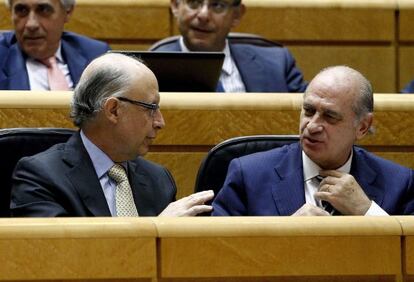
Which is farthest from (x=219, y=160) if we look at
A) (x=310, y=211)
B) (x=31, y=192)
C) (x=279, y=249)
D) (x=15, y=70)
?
(x=15, y=70)

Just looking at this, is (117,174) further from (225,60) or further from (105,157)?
(225,60)

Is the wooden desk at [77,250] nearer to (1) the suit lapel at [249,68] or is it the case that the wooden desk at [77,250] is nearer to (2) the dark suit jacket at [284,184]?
(2) the dark suit jacket at [284,184]

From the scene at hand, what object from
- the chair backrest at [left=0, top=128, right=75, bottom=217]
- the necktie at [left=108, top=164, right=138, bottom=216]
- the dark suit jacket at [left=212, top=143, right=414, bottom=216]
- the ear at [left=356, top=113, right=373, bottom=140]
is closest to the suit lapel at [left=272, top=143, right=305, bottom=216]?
the dark suit jacket at [left=212, top=143, right=414, bottom=216]

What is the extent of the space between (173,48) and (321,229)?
1.19 meters

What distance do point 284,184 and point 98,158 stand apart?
0.89 feet

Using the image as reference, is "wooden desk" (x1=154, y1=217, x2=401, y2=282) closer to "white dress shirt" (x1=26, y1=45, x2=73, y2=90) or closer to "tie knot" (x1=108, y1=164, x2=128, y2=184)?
"tie knot" (x1=108, y1=164, x2=128, y2=184)

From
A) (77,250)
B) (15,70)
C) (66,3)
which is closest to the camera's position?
(77,250)

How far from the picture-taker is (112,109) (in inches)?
62.9

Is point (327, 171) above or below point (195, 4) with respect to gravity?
below

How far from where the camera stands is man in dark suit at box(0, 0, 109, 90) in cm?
223

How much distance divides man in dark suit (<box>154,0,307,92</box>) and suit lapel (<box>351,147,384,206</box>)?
0.63m

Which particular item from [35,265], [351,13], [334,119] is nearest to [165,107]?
[334,119]

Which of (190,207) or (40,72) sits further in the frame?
(40,72)

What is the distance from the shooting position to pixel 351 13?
8.51ft
